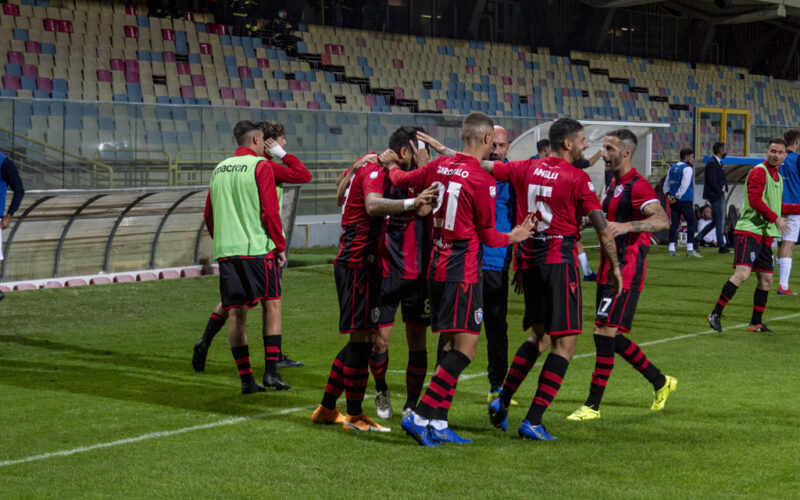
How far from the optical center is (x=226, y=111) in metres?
18.0

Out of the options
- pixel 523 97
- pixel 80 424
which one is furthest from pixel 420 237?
pixel 523 97

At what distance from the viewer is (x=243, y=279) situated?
693 cm

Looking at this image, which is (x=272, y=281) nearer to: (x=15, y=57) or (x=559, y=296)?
(x=559, y=296)

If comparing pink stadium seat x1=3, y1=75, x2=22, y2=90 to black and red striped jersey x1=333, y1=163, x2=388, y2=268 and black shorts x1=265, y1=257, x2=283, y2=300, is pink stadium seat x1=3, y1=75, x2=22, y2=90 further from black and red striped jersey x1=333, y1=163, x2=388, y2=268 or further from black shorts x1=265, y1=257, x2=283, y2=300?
black and red striped jersey x1=333, y1=163, x2=388, y2=268

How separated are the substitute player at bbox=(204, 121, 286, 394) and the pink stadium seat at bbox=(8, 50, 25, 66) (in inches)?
668

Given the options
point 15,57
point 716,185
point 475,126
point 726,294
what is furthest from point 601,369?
point 15,57

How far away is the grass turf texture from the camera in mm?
4715

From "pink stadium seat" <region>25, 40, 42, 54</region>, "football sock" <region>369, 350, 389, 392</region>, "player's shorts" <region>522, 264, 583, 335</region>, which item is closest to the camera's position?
"player's shorts" <region>522, 264, 583, 335</region>

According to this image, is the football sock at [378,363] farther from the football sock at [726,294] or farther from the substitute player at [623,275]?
the football sock at [726,294]

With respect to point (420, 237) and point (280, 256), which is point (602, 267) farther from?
point (280, 256)

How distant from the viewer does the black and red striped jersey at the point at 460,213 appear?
5328mm

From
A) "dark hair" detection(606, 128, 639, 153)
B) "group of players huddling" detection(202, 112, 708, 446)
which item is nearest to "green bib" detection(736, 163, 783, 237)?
"group of players huddling" detection(202, 112, 708, 446)

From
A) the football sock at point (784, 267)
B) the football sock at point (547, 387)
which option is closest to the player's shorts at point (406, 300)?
the football sock at point (547, 387)

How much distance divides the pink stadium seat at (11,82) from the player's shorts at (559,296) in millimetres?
18270
